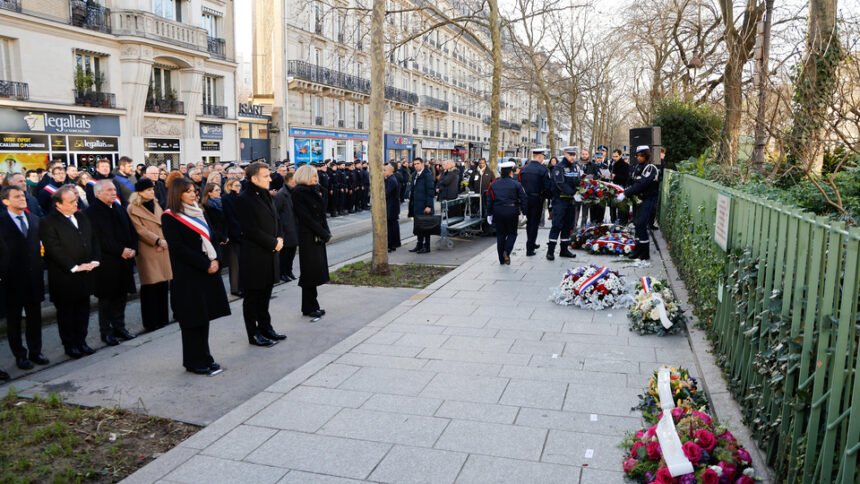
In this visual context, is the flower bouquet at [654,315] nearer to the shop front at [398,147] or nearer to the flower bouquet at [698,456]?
the flower bouquet at [698,456]

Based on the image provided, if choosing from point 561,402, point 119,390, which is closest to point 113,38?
point 119,390

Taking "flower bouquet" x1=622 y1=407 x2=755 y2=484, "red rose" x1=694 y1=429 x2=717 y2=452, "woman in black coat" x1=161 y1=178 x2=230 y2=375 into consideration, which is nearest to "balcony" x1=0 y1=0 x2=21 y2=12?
"woman in black coat" x1=161 y1=178 x2=230 y2=375

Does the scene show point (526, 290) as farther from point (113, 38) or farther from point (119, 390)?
point (113, 38)

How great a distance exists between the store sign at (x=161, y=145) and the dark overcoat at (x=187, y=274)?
2330 centimetres

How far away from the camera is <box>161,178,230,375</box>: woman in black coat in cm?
612

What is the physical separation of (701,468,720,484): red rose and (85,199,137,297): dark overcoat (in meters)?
6.43

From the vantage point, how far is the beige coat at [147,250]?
793 cm

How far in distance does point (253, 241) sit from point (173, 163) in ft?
79.1

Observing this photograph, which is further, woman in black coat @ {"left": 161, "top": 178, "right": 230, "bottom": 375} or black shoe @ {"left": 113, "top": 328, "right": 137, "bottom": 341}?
black shoe @ {"left": 113, "top": 328, "right": 137, "bottom": 341}

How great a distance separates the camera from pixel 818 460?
3137 millimetres

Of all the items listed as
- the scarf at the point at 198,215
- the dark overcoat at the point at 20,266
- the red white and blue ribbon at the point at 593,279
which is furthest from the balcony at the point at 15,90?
the red white and blue ribbon at the point at 593,279

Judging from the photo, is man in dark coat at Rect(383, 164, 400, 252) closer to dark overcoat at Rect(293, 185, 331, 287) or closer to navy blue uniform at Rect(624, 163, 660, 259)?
navy blue uniform at Rect(624, 163, 660, 259)

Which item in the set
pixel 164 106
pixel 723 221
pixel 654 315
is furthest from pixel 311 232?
pixel 164 106

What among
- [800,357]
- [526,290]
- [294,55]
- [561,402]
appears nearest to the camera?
[800,357]
